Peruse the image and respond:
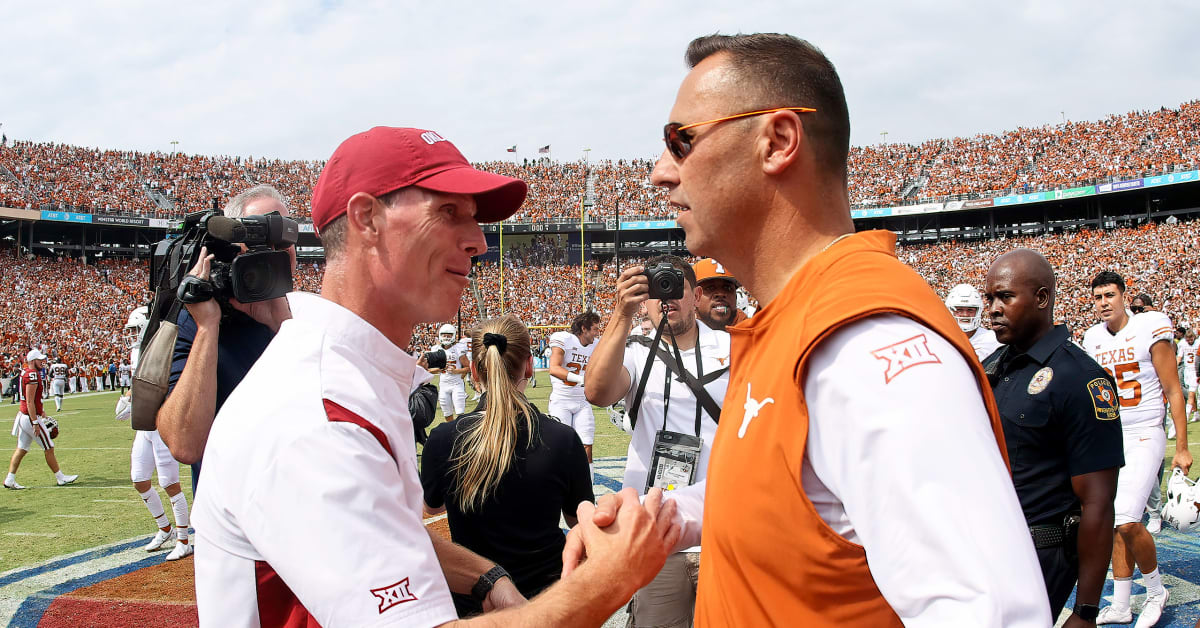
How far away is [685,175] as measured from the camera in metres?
1.51

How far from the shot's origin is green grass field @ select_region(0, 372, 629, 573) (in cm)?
720

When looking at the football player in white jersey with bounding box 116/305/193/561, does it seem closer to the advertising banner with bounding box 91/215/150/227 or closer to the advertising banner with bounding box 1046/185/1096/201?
the advertising banner with bounding box 91/215/150/227

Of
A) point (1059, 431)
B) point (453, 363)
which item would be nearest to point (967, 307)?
point (1059, 431)

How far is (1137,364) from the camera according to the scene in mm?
6148

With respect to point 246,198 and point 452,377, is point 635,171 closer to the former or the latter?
point 452,377

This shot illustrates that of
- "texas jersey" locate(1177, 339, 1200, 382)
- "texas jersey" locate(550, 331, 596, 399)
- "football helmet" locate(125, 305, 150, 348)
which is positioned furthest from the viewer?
"texas jersey" locate(1177, 339, 1200, 382)

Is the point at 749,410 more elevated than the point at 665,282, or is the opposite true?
the point at 665,282

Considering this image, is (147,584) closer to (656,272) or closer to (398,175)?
(656,272)

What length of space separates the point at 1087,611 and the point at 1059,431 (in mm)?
781

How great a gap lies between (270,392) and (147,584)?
5575 mm

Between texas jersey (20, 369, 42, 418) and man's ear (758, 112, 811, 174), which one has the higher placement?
man's ear (758, 112, 811, 174)

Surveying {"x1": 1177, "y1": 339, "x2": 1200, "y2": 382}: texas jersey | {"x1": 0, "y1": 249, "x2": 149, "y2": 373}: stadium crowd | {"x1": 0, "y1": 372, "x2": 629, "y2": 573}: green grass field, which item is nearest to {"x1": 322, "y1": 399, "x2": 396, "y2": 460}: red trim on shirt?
{"x1": 0, "y1": 372, "x2": 629, "y2": 573}: green grass field

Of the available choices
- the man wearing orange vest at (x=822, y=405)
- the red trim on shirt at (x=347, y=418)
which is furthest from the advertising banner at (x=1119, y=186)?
the red trim on shirt at (x=347, y=418)

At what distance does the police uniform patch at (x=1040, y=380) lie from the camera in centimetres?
341
